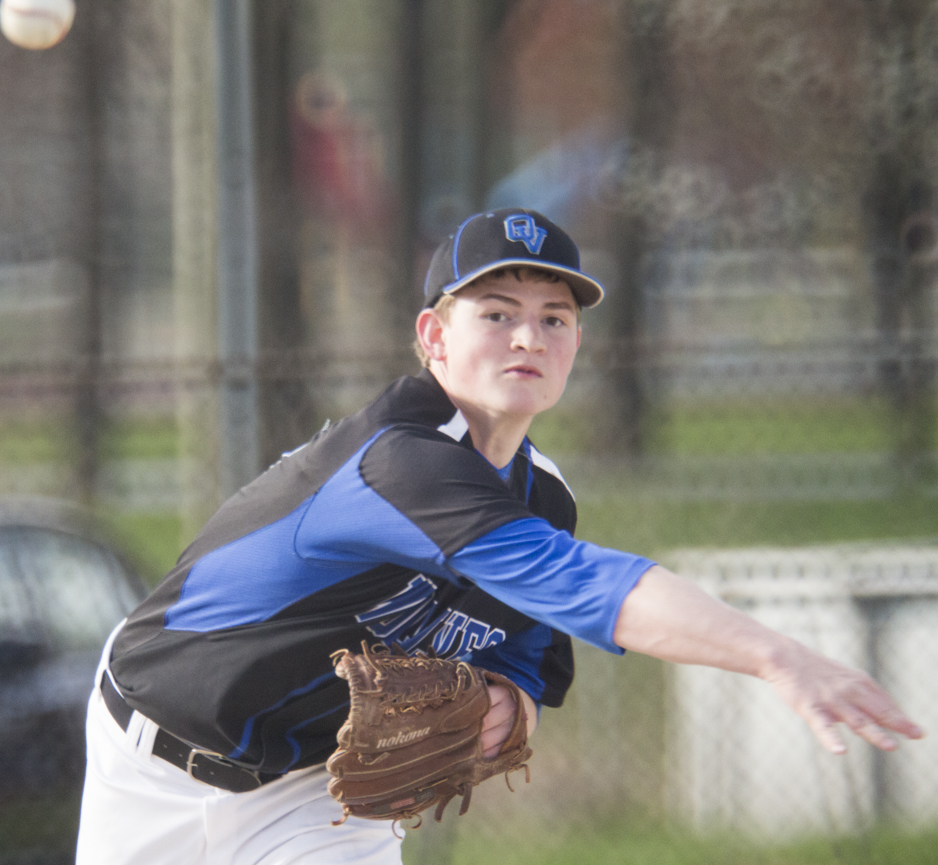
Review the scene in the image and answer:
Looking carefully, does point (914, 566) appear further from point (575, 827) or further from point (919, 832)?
point (575, 827)

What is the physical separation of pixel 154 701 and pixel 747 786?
2.95 metres

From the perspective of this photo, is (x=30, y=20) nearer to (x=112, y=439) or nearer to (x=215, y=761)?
(x=215, y=761)

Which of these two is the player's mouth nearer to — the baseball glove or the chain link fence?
the baseball glove

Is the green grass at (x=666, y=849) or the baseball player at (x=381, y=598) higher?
the baseball player at (x=381, y=598)

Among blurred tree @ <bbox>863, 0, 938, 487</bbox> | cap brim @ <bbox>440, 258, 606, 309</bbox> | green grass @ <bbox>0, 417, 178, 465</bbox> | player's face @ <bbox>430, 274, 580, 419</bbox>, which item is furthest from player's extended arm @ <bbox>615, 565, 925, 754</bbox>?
green grass @ <bbox>0, 417, 178, 465</bbox>

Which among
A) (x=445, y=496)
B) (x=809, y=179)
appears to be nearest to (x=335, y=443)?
(x=445, y=496)

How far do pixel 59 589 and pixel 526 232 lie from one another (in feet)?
8.72

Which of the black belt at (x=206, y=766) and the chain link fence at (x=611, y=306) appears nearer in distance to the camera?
the black belt at (x=206, y=766)

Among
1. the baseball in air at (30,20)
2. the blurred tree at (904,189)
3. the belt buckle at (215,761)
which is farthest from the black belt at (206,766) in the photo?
the blurred tree at (904,189)

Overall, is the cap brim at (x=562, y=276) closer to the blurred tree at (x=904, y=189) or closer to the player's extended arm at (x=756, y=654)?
the player's extended arm at (x=756, y=654)

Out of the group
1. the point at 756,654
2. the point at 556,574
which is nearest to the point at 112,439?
the point at 556,574

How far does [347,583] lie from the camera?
2.45m

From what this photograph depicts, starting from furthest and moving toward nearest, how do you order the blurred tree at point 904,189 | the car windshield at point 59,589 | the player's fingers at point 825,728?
the blurred tree at point 904,189, the car windshield at point 59,589, the player's fingers at point 825,728

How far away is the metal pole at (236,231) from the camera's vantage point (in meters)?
4.04
